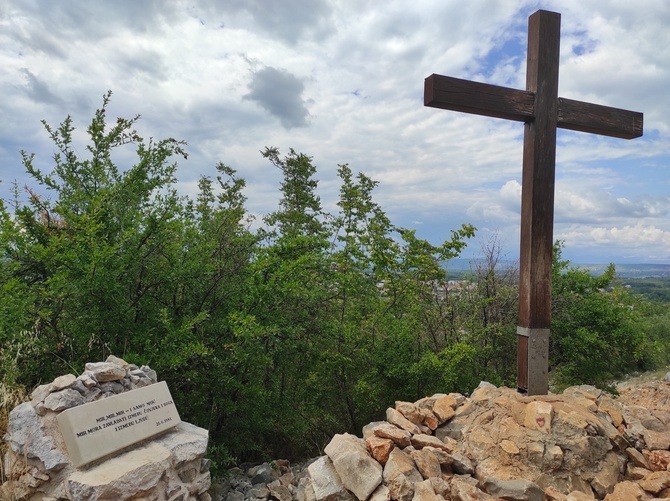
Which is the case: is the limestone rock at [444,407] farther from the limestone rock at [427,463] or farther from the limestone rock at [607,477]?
the limestone rock at [607,477]

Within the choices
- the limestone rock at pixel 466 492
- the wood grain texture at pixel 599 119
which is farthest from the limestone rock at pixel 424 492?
the wood grain texture at pixel 599 119

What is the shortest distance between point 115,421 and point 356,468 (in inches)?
84.1

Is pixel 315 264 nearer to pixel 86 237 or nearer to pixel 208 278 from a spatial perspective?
pixel 208 278

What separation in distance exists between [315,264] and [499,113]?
3.12m

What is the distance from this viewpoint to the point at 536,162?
5.49 metres

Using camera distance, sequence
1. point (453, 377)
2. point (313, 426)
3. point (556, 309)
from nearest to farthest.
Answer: point (453, 377) < point (313, 426) < point (556, 309)

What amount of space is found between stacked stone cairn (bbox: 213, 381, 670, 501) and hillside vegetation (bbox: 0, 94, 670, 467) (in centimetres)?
136

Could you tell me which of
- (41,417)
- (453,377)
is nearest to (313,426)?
(453,377)

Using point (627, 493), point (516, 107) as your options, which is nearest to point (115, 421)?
point (627, 493)

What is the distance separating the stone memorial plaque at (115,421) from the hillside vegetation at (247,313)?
556 millimetres

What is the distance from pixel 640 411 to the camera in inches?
212

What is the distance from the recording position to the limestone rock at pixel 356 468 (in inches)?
153

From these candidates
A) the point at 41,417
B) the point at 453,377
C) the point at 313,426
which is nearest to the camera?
the point at 41,417

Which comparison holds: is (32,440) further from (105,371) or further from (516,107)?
(516,107)
